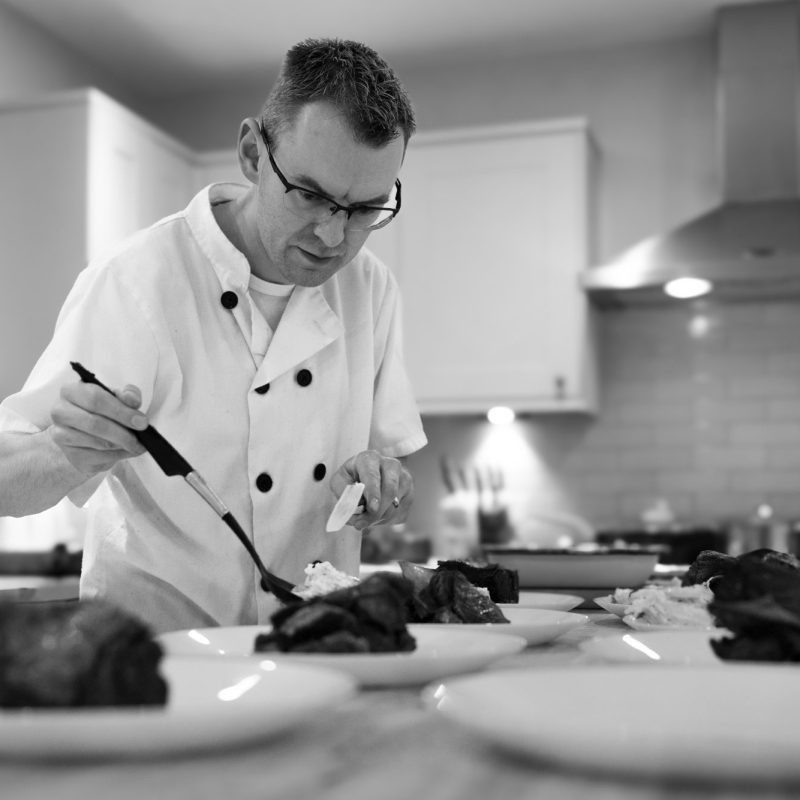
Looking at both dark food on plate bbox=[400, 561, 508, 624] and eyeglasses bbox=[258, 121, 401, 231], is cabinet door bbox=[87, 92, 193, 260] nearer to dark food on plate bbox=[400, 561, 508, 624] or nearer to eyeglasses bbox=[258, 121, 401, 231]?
eyeglasses bbox=[258, 121, 401, 231]

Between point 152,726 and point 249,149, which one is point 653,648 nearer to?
point 152,726

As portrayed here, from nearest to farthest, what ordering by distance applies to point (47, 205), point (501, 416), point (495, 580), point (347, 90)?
point (495, 580), point (347, 90), point (47, 205), point (501, 416)

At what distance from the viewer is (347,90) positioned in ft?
4.84

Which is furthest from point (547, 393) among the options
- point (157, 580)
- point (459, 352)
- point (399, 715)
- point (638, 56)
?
point (399, 715)

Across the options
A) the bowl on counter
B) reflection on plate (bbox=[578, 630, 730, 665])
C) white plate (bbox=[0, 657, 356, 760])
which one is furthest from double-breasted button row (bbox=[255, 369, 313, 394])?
white plate (bbox=[0, 657, 356, 760])

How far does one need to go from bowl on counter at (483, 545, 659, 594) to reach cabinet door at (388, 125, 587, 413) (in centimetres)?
242

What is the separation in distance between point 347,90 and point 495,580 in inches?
25.7

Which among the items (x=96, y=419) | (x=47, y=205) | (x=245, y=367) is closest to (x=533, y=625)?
(x=96, y=419)

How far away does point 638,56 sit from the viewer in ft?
14.8

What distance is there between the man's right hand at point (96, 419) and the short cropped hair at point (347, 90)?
49cm

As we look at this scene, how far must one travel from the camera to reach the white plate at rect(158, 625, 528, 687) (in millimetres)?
781

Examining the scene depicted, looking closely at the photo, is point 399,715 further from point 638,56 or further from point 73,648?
point 638,56

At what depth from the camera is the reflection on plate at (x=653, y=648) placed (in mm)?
887

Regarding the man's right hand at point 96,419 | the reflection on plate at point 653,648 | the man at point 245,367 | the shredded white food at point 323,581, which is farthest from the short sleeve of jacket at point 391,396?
the reflection on plate at point 653,648
